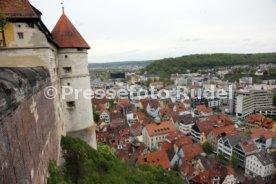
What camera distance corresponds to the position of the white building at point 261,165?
31391 millimetres

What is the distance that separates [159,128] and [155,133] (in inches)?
59.6

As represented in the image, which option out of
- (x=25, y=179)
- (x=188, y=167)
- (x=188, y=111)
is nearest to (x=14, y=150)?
(x=25, y=179)

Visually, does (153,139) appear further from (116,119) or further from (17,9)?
(17,9)

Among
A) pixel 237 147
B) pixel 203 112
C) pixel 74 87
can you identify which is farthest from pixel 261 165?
pixel 203 112

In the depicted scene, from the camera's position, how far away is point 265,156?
32.4 metres

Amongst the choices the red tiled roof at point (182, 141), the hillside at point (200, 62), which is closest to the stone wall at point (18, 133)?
the red tiled roof at point (182, 141)

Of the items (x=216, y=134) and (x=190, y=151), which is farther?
(x=216, y=134)

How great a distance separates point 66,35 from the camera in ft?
48.6

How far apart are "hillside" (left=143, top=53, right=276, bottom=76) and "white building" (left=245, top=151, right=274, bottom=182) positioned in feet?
436

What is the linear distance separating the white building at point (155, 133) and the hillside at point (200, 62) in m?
120

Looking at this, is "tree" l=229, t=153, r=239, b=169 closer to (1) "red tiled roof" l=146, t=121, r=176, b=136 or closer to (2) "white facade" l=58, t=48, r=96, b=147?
(1) "red tiled roof" l=146, t=121, r=176, b=136

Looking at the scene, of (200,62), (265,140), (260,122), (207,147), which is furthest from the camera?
(200,62)

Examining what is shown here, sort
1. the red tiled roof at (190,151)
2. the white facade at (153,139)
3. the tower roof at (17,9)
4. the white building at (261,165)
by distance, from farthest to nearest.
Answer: the white facade at (153,139) → the red tiled roof at (190,151) → the white building at (261,165) → the tower roof at (17,9)

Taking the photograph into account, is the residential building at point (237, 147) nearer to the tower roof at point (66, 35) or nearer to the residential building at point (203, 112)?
the residential building at point (203, 112)
